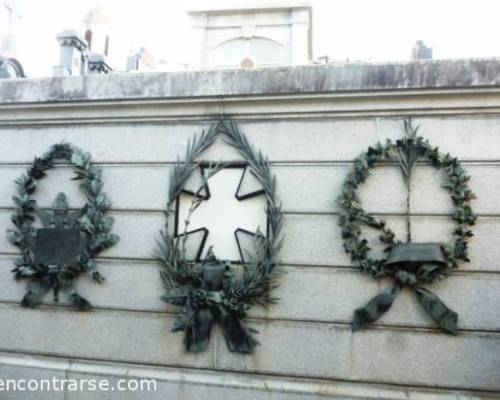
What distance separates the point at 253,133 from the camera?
486cm

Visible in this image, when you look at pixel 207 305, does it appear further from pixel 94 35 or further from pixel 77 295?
pixel 94 35

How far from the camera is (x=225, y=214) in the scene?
480 cm

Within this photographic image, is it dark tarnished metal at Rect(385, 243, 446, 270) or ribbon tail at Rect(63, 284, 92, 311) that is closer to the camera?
dark tarnished metal at Rect(385, 243, 446, 270)

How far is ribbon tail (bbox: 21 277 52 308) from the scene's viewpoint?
5.05 metres

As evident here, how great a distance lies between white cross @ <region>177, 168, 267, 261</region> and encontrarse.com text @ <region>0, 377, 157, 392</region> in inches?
61.6

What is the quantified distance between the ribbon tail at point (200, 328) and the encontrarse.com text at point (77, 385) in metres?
0.61

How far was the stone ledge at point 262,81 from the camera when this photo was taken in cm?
442

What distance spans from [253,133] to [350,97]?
3.77 feet

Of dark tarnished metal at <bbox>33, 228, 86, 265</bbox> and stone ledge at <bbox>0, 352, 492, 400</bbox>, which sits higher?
dark tarnished metal at <bbox>33, 228, 86, 265</bbox>

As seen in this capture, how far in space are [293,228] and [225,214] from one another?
0.79 m

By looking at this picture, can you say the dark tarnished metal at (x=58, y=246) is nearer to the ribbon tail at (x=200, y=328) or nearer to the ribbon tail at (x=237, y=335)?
the ribbon tail at (x=200, y=328)

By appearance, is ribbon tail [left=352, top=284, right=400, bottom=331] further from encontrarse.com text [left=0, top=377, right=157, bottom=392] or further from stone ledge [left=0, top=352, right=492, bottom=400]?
encontrarse.com text [left=0, top=377, right=157, bottom=392]

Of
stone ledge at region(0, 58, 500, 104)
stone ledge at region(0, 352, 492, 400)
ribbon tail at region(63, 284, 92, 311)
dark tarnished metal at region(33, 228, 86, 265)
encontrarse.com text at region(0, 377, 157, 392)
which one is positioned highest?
stone ledge at region(0, 58, 500, 104)

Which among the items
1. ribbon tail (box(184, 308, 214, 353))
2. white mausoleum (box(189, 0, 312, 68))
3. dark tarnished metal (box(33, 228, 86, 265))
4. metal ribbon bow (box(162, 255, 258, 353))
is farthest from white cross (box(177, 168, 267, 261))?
white mausoleum (box(189, 0, 312, 68))
